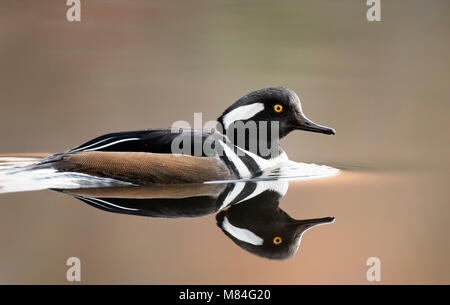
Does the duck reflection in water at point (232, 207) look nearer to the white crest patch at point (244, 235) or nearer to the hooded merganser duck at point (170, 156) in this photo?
the white crest patch at point (244, 235)

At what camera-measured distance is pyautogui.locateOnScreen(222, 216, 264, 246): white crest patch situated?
3734 millimetres

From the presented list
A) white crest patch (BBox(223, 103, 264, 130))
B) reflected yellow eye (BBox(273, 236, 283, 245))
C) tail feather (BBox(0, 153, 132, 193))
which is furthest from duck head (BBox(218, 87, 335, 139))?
reflected yellow eye (BBox(273, 236, 283, 245))

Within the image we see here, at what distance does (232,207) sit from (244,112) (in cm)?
151

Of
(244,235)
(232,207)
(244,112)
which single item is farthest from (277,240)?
(244,112)

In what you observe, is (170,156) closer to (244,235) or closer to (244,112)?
(244,112)

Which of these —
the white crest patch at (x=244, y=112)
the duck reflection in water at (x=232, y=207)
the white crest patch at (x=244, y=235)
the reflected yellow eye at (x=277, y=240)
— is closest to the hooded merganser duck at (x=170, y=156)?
the white crest patch at (x=244, y=112)

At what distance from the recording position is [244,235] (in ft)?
12.5

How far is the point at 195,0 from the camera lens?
13.3m

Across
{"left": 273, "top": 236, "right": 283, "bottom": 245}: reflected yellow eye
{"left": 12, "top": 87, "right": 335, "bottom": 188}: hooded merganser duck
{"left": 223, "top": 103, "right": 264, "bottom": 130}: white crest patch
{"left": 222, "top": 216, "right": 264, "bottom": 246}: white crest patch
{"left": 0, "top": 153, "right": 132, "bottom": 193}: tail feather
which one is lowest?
{"left": 273, "top": 236, "right": 283, "bottom": 245}: reflected yellow eye

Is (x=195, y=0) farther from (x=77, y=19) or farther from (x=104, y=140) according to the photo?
(x=104, y=140)

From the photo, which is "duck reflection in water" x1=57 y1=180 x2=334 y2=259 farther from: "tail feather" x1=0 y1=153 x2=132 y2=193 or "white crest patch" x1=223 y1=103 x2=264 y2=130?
"white crest patch" x1=223 y1=103 x2=264 y2=130

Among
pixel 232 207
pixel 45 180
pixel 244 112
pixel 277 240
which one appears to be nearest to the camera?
pixel 277 240

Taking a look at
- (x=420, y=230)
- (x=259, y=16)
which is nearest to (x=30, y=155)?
(x=420, y=230)

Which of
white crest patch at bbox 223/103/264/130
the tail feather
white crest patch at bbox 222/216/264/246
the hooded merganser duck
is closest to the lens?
white crest patch at bbox 222/216/264/246
